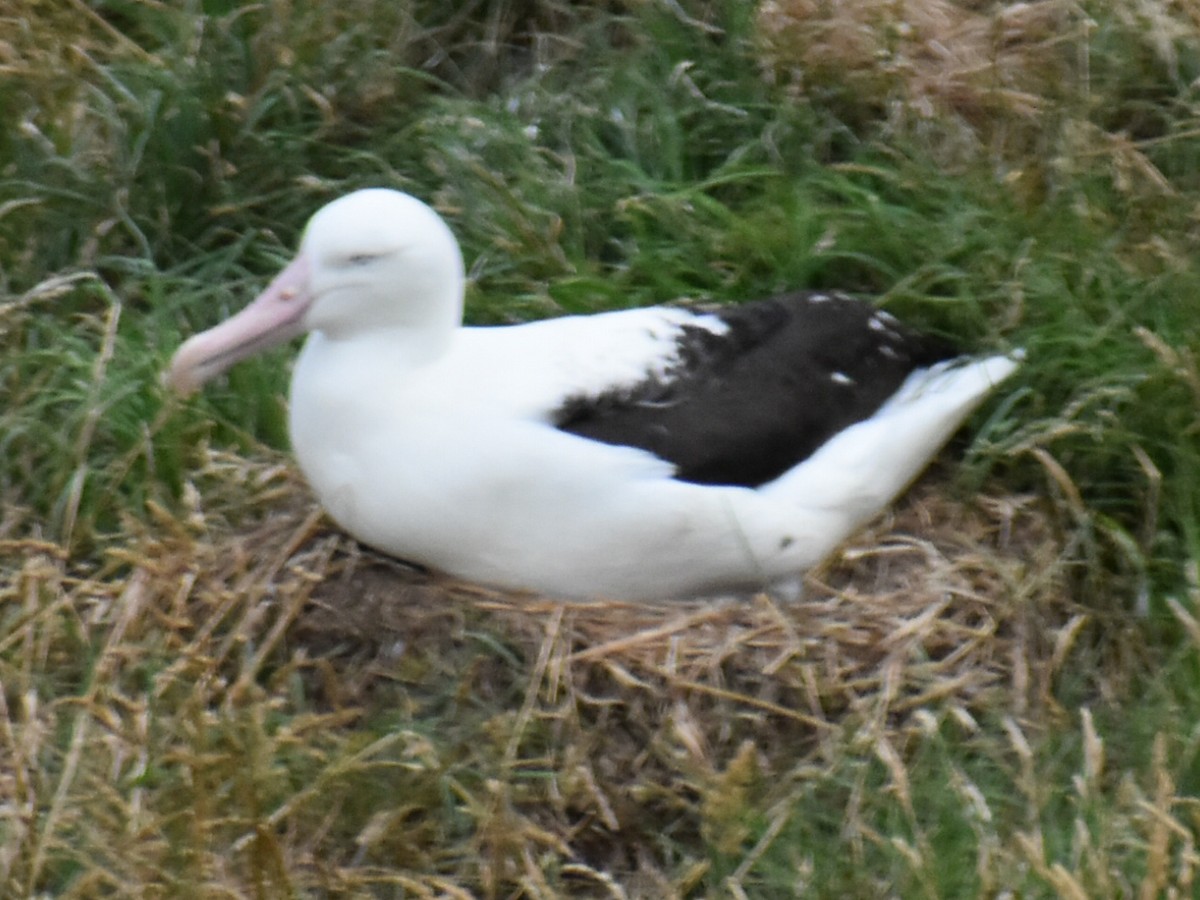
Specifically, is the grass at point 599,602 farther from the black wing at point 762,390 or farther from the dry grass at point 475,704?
the black wing at point 762,390

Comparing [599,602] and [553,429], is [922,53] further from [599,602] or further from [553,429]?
[599,602]

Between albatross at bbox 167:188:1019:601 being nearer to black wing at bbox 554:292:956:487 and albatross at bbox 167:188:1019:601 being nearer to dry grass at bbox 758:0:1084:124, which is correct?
black wing at bbox 554:292:956:487

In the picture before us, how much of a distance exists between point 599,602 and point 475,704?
0.30 metres

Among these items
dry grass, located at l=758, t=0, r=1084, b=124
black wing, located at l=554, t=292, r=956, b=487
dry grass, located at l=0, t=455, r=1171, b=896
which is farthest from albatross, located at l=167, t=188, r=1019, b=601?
dry grass, located at l=758, t=0, r=1084, b=124

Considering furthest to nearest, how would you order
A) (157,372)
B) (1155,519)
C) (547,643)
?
1. (157,372)
2. (1155,519)
3. (547,643)

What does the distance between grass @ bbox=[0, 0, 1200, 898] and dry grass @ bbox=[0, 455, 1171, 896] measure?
0.03 ft

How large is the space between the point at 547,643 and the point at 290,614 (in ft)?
1.68

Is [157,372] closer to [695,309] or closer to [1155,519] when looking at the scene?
[695,309]

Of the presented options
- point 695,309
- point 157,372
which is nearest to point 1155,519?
point 695,309

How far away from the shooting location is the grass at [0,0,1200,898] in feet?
12.1

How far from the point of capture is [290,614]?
13.8 feet

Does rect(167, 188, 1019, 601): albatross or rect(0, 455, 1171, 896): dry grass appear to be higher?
rect(167, 188, 1019, 601): albatross

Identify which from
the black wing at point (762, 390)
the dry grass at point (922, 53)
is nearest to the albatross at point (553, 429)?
the black wing at point (762, 390)

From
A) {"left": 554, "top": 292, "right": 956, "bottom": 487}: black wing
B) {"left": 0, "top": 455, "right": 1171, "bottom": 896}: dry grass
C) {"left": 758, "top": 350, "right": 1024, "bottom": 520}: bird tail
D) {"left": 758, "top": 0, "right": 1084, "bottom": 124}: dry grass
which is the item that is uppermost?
{"left": 758, "top": 0, "right": 1084, "bottom": 124}: dry grass
